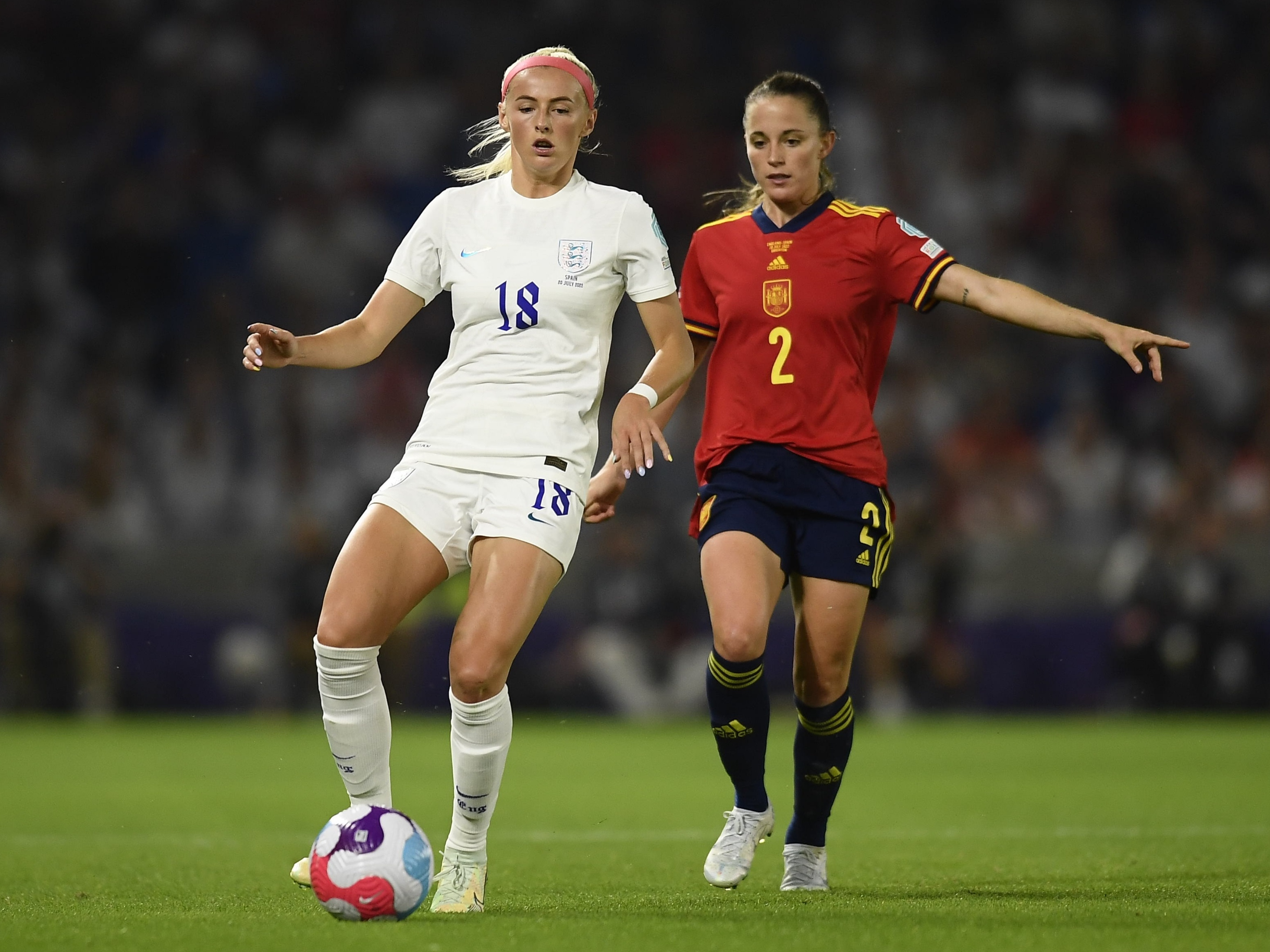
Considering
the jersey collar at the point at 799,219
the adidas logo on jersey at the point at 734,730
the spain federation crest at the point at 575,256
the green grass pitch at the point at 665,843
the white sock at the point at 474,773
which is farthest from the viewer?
the jersey collar at the point at 799,219

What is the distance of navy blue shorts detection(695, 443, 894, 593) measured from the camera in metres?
5.40

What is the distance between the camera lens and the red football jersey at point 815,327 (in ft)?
17.9

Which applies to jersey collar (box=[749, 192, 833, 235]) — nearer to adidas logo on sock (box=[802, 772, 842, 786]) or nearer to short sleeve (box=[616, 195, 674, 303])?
short sleeve (box=[616, 195, 674, 303])

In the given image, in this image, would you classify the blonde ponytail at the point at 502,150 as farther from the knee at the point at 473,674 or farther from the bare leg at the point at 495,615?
the knee at the point at 473,674

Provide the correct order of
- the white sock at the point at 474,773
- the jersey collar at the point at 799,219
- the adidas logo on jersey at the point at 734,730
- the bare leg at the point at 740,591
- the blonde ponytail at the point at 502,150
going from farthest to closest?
the jersey collar at the point at 799,219
the adidas logo on jersey at the point at 734,730
the bare leg at the point at 740,591
the blonde ponytail at the point at 502,150
the white sock at the point at 474,773

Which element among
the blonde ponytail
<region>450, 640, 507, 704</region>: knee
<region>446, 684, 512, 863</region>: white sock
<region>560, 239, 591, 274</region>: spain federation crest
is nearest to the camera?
<region>450, 640, 507, 704</region>: knee

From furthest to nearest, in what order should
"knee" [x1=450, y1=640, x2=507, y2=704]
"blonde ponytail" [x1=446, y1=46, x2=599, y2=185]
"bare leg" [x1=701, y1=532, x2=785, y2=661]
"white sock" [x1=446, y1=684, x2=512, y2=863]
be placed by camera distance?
Answer: "bare leg" [x1=701, y1=532, x2=785, y2=661] < "blonde ponytail" [x1=446, y1=46, x2=599, y2=185] < "white sock" [x1=446, y1=684, x2=512, y2=863] < "knee" [x1=450, y1=640, x2=507, y2=704]

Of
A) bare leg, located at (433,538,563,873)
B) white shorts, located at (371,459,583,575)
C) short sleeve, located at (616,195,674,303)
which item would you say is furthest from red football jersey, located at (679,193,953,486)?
bare leg, located at (433,538,563,873)

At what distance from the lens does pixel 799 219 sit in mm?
5648

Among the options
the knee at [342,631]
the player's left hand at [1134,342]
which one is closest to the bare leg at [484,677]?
the knee at [342,631]

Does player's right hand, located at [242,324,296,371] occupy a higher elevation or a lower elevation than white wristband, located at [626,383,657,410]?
higher

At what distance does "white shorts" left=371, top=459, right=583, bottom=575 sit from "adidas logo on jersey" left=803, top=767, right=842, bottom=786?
1.22 meters

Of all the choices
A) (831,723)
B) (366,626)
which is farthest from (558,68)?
(831,723)

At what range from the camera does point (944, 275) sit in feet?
17.6
